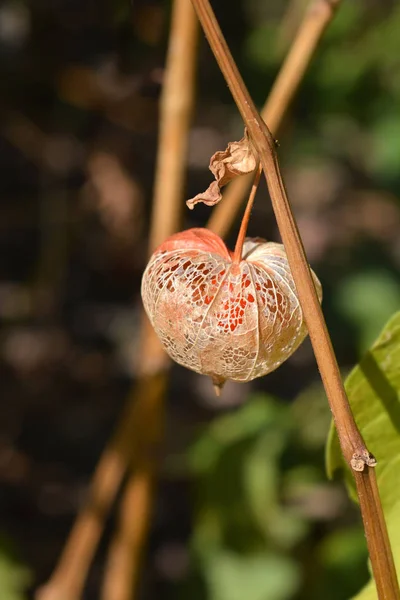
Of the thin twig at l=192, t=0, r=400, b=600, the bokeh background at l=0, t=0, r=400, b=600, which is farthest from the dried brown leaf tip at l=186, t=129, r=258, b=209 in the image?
the bokeh background at l=0, t=0, r=400, b=600

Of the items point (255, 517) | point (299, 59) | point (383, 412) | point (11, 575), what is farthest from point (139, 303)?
point (383, 412)

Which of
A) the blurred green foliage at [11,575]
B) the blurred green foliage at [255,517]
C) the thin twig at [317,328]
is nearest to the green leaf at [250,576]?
the blurred green foliage at [255,517]

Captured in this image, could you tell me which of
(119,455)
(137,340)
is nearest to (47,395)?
(137,340)

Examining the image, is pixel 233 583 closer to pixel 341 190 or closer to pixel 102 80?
pixel 102 80

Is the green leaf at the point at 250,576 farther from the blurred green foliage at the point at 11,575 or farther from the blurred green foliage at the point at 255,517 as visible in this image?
the blurred green foliage at the point at 11,575

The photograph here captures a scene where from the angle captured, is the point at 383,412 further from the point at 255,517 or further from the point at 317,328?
the point at 255,517

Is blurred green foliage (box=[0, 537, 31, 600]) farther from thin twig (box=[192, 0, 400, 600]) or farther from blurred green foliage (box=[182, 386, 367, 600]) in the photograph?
thin twig (box=[192, 0, 400, 600])
